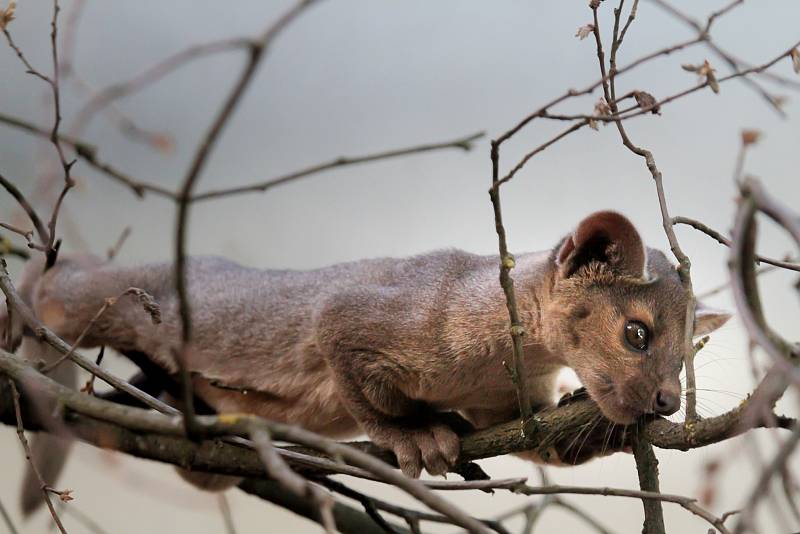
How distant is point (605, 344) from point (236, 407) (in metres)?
1.81

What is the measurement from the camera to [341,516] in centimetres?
400

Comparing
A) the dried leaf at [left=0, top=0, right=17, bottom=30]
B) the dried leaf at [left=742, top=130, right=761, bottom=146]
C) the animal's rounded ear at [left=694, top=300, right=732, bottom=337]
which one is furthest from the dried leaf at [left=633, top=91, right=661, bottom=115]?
the dried leaf at [left=0, top=0, right=17, bottom=30]

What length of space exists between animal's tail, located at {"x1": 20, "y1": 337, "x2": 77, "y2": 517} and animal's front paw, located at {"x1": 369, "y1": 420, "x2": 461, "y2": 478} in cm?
184

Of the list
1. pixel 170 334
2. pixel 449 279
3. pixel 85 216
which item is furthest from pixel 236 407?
pixel 85 216

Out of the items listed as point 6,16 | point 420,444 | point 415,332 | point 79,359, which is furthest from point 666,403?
point 6,16

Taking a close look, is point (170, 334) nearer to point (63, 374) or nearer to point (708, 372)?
point (63, 374)

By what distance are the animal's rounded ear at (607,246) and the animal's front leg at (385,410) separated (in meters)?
0.79

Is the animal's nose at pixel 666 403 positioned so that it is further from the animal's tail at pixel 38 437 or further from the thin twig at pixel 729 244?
the animal's tail at pixel 38 437

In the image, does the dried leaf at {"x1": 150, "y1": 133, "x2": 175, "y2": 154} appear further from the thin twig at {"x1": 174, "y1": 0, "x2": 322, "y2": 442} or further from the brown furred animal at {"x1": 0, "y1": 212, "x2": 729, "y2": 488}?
the brown furred animal at {"x1": 0, "y1": 212, "x2": 729, "y2": 488}

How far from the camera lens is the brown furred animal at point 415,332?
3.28 metres

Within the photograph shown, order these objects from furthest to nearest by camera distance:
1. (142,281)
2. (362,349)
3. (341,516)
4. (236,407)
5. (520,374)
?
(142,281) → (236,407) → (341,516) → (362,349) → (520,374)

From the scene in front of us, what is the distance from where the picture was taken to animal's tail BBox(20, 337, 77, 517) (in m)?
4.45

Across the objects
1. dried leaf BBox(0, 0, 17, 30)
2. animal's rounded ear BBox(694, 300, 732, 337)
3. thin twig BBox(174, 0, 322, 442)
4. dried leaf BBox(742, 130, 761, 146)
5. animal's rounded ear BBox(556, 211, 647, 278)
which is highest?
dried leaf BBox(0, 0, 17, 30)

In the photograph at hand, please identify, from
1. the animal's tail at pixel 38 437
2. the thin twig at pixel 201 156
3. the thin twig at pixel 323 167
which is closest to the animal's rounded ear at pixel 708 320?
the thin twig at pixel 323 167
